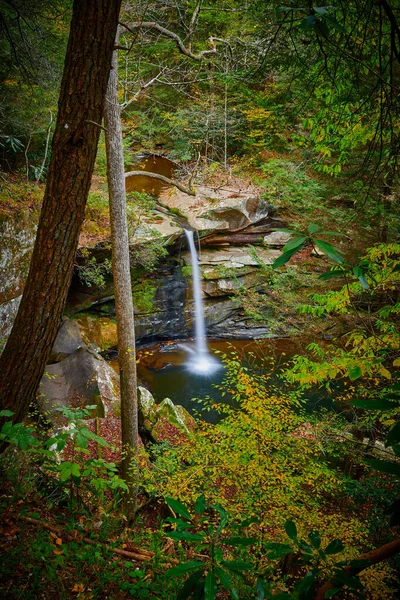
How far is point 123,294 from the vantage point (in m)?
4.70

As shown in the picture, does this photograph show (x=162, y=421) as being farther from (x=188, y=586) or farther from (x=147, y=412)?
(x=188, y=586)

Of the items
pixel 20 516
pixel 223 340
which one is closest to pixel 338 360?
pixel 20 516

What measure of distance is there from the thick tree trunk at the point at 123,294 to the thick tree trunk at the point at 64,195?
2.31m

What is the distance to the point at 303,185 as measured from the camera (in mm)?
8172

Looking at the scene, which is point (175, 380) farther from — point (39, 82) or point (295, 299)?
point (39, 82)

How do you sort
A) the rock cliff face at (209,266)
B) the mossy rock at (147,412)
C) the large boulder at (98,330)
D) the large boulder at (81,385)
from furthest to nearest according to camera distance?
1. the rock cliff face at (209,266)
2. the large boulder at (98,330)
3. the large boulder at (81,385)
4. the mossy rock at (147,412)

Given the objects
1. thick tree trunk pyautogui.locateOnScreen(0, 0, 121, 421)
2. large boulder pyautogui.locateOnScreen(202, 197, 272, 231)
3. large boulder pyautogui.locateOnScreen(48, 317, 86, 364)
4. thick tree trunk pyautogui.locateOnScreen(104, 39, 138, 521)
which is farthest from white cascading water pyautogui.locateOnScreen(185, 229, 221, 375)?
thick tree trunk pyautogui.locateOnScreen(0, 0, 121, 421)

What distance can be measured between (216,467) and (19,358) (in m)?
2.55

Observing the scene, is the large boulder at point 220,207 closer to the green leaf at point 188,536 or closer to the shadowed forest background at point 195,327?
the shadowed forest background at point 195,327

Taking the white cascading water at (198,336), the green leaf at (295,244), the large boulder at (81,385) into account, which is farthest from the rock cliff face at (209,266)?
A: the green leaf at (295,244)

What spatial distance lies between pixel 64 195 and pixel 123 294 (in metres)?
2.65

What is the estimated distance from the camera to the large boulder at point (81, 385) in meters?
6.63

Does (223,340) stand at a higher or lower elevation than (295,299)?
lower

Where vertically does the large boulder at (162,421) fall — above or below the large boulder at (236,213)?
below
